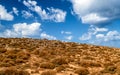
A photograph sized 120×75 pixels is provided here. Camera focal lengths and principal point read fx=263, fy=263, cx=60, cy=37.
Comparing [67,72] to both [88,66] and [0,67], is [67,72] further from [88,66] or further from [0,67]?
[0,67]

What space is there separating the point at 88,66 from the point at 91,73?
463 cm

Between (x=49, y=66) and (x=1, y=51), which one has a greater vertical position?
(x=1, y=51)

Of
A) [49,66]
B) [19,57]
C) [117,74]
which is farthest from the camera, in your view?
[19,57]

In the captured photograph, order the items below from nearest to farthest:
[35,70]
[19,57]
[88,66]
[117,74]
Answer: [117,74], [35,70], [88,66], [19,57]

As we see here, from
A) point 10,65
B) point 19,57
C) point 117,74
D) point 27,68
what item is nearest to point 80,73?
point 117,74

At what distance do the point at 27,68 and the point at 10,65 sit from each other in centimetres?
188

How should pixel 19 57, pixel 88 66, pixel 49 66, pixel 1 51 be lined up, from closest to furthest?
1. pixel 49 66
2. pixel 88 66
3. pixel 19 57
4. pixel 1 51

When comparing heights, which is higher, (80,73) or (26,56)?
(26,56)

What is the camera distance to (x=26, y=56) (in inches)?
1313

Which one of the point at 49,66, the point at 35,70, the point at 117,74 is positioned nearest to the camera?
the point at 117,74

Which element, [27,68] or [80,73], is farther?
[27,68]

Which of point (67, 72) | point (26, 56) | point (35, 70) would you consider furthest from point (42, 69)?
point (26, 56)

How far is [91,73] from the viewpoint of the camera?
2520 centimetres

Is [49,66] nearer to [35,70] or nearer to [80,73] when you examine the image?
[35,70]
